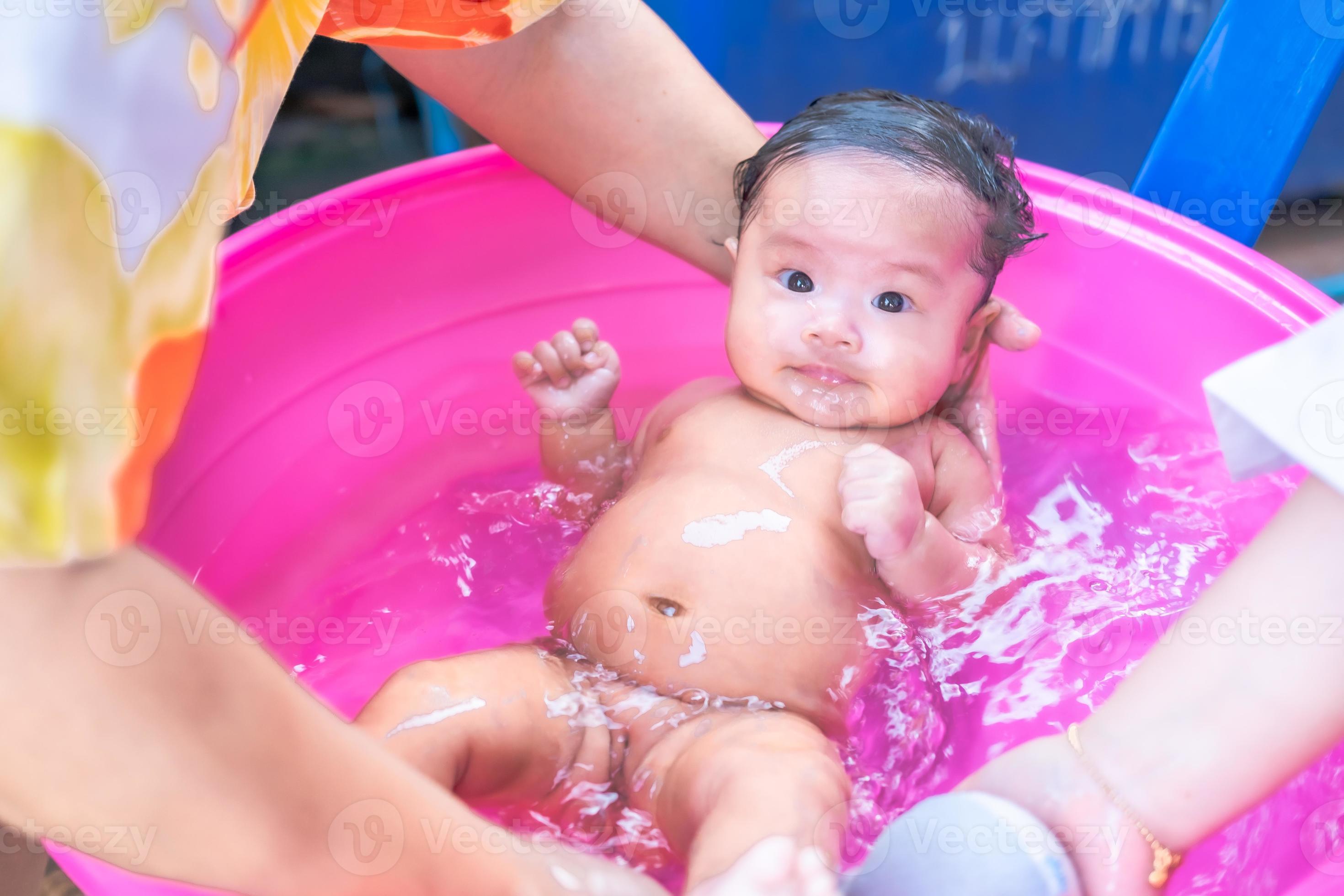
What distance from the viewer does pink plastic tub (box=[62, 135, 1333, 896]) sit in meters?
1.11

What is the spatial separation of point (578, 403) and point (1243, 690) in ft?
2.37

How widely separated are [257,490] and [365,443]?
0.13 meters

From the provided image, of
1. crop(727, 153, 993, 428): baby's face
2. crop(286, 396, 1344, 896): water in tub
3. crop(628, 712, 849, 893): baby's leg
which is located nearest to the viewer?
crop(628, 712, 849, 893): baby's leg

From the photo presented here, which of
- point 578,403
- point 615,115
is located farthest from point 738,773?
point 615,115

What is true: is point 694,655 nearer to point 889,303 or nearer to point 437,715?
point 437,715

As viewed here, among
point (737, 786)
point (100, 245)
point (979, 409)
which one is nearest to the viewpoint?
point (100, 245)

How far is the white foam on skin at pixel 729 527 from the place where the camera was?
36.8 inches

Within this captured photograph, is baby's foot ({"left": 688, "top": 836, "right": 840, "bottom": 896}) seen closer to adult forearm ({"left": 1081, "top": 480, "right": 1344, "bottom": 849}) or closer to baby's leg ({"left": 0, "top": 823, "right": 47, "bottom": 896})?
adult forearm ({"left": 1081, "top": 480, "right": 1344, "bottom": 849})

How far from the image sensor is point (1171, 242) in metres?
1.14

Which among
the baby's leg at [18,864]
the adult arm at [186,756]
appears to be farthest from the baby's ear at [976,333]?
the baby's leg at [18,864]

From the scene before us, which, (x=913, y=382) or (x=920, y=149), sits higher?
(x=920, y=149)

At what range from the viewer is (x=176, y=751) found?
40 centimetres

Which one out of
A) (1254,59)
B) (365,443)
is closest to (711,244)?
(365,443)

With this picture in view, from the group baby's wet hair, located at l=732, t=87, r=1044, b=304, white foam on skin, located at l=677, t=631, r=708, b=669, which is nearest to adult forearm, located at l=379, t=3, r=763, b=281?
baby's wet hair, located at l=732, t=87, r=1044, b=304
